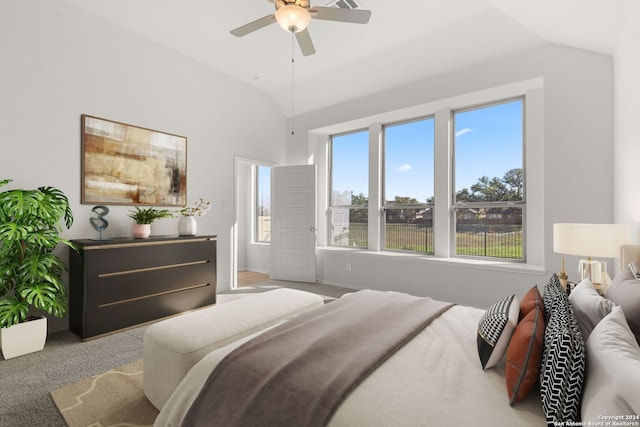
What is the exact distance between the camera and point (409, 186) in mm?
4652

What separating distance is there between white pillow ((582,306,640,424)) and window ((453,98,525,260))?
10.3 ft

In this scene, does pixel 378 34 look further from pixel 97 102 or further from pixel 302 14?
Answer: pixel 97 102

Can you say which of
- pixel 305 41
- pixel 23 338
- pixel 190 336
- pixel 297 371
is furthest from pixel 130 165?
pixel 297 371

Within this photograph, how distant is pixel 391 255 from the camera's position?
4426mm

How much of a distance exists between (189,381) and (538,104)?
14.0 feet

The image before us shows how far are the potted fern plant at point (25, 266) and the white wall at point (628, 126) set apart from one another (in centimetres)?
442

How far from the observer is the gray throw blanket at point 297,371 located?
104cm

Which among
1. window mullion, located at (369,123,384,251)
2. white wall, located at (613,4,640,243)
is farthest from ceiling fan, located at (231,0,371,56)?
window mullion, located at (369,123,384,251)

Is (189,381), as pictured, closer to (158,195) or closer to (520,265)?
(158,195)

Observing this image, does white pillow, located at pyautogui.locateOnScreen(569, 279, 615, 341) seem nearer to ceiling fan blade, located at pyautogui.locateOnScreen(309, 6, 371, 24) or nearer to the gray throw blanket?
the gray throw blanket

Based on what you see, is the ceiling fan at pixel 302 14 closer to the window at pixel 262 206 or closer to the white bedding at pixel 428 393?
the white bedding at pixel 428 393

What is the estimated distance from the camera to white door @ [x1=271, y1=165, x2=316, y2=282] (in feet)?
16.6

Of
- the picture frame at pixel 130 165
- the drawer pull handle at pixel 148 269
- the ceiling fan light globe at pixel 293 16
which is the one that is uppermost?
the ceiling fan light globe at pixel 293 16

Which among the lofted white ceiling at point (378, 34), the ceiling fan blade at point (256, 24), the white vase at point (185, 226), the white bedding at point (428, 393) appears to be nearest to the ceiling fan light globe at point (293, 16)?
the ceiling fan blade at point (256, 24)
